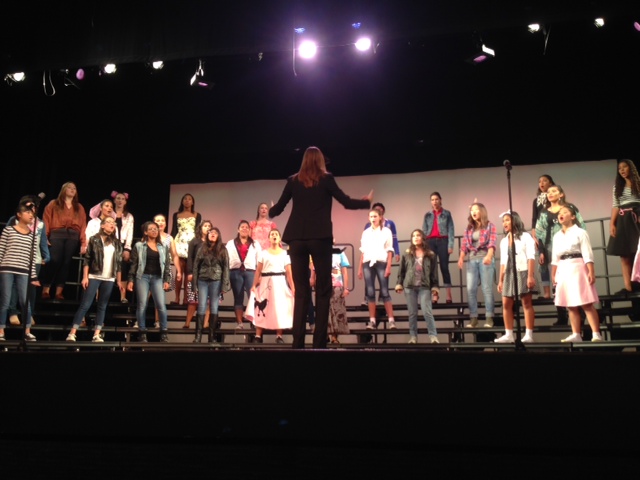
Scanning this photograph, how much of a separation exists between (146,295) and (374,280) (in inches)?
126

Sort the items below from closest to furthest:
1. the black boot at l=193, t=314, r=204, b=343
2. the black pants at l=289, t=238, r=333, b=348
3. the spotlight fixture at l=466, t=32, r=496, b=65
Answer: the black pants at l=289, t=238, r=333, b=348 → the black boot at l=193, t=314, r=204, b=343 → the spotlight fixture at l=466, t=32, r=496, b=65

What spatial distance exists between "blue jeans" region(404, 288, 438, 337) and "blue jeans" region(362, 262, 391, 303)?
69 cm

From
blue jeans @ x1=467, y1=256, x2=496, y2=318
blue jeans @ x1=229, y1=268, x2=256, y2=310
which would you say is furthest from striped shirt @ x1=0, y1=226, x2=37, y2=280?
blue jeans @ x1=467, y1=256, x2=496, y2=318

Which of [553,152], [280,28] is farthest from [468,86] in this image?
[280,28]

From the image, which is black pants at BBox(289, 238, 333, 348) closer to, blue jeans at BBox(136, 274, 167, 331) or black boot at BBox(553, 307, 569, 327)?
blue jeans at BBox(136, 274, 167, 331)

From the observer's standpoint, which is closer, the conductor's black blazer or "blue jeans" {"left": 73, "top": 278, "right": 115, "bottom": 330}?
the conductor's black blazer

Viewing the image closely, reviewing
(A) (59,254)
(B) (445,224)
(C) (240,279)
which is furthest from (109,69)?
(B) (445,224)

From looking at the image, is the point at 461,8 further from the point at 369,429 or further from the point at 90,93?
the point at 90,93

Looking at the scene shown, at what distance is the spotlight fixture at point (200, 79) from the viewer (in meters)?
9.91

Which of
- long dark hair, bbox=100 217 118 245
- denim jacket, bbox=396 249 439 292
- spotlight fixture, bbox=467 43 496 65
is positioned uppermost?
spotlight fixture, bbox=467 43 496 65

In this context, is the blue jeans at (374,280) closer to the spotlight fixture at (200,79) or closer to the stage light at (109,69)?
the spotlight fixture at (200,79)

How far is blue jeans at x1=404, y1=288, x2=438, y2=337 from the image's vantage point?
27.7 ft

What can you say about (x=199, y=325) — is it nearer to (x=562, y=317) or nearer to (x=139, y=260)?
(x=139, y=260)

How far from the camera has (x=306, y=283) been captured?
5.08 meters
